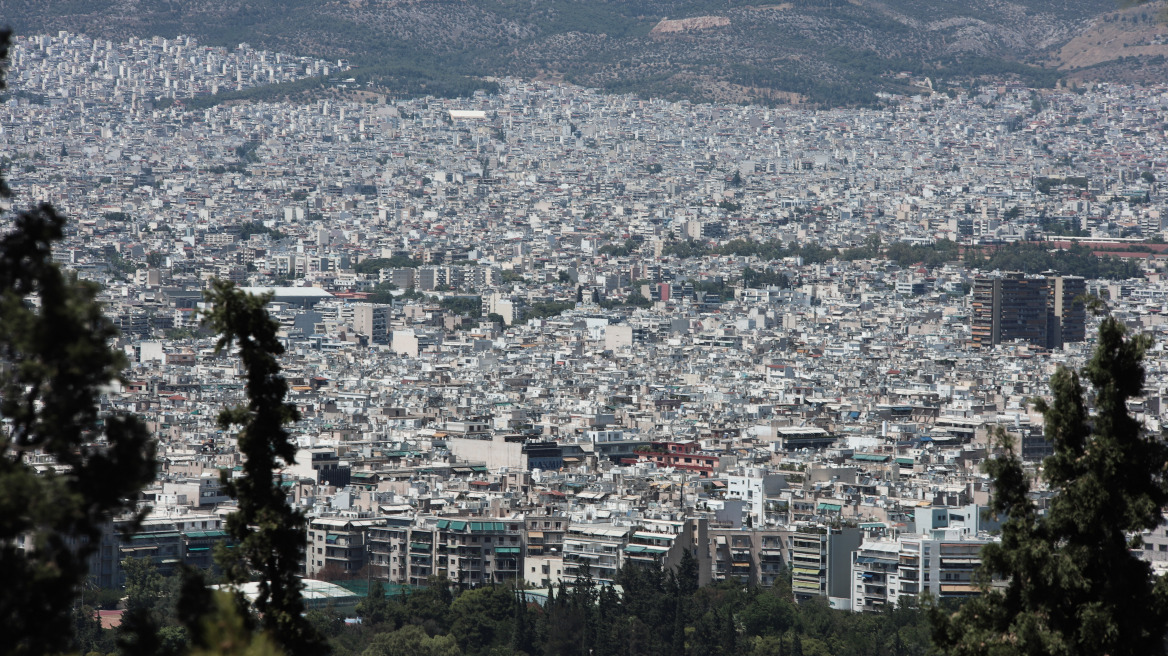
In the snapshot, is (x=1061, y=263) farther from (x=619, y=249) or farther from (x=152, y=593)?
(x=152, y=593)

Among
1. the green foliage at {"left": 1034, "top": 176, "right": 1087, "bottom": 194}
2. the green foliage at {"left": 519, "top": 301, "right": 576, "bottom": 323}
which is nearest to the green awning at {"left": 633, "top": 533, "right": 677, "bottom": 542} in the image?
the green foliage at {"left": 519, "top": 301, "right": 576, "bottom": 323}

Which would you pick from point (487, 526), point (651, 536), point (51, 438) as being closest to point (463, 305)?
point (487, 526)

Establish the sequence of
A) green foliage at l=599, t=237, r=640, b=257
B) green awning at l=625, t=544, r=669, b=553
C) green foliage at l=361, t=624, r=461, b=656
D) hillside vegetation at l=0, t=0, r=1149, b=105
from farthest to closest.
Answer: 1. hillside vegetation at l=0, t=0, r=1149, b=105
2. green foliage at l=599, t=237, r=640, b=257
3. green awning at l=625, t=544, r=669, b=553
4. green foliage at l=361, t=624, r=461, b=656

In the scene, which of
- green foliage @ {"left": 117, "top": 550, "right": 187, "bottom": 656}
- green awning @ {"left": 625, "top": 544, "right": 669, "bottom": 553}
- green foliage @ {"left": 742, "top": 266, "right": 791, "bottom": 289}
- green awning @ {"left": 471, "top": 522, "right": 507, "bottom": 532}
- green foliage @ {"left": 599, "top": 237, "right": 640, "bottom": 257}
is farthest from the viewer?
green foliage @ {"left": 599, "top": 237, "right": 640, "bottom": 257}

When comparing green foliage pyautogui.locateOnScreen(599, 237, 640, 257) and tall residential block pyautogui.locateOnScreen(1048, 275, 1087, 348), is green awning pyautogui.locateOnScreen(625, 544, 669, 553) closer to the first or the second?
tall residential block pyautogui.locateOnScreen(1048, 275, 1087, 348)

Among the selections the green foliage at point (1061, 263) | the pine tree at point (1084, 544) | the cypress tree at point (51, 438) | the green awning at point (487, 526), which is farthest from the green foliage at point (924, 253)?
the cypress tree at point (51, 438)

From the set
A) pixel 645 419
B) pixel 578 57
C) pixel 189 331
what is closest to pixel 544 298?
pixel 189 331
